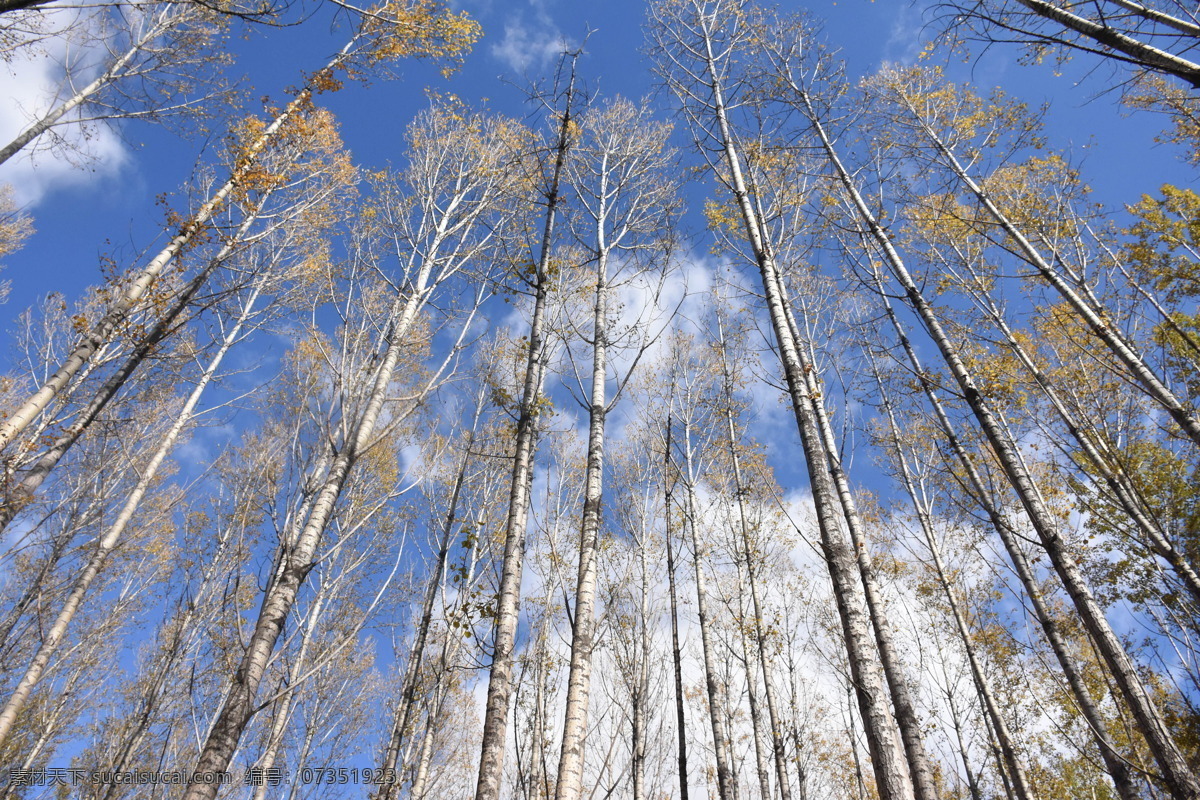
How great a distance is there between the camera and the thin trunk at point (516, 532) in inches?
140

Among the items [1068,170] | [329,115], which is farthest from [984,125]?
[329,115]

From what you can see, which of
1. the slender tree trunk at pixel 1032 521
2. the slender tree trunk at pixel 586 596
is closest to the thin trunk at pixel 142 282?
the slender tree trunk at pixel 586 596

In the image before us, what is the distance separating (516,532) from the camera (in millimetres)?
4414

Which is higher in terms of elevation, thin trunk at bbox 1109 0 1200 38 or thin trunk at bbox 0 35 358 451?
thin trunk at bbox 0 35 358 451

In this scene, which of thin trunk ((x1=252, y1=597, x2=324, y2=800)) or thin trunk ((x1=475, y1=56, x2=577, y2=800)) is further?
thin trunk ((x1=252, y1=597, x2=324, y2=800))

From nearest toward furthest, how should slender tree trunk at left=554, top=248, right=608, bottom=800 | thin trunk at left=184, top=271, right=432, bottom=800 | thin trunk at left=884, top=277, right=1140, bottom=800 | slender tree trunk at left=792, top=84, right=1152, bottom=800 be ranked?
slender tree trunk at left=554, top=248, right=608, bottom=800 → thin trunk at left=184, top=271, right=432, bottom=800 → slender tree trunk at left=792, top=84, right=1152, bottom=800 → thin trunk at left=884, top=277, right=1140, bottom=800

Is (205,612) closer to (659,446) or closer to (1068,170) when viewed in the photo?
(659,446)

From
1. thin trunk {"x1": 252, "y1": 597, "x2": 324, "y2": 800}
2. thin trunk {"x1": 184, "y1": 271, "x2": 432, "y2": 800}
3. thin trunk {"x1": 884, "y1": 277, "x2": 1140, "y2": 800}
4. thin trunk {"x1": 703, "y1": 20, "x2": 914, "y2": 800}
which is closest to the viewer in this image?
thin trunk {"x1": 703, "y1": 20, "x2": 914, "y2": 800}

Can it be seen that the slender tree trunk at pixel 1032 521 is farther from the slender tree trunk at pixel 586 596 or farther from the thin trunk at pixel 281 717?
the thin trunk at pixel 281 717

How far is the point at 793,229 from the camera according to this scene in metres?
6.95

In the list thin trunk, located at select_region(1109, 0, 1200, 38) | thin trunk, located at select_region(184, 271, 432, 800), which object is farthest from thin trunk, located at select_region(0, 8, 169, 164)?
thin trunk, located at select_region(1109, 0, 1200, 38)

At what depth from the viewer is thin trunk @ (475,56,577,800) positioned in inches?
140

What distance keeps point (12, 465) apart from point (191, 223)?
3568 mm

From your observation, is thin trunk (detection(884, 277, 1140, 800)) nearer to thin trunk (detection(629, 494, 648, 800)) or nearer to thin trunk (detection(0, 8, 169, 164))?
thin trunk (detection(629, 494, 648, 800))
